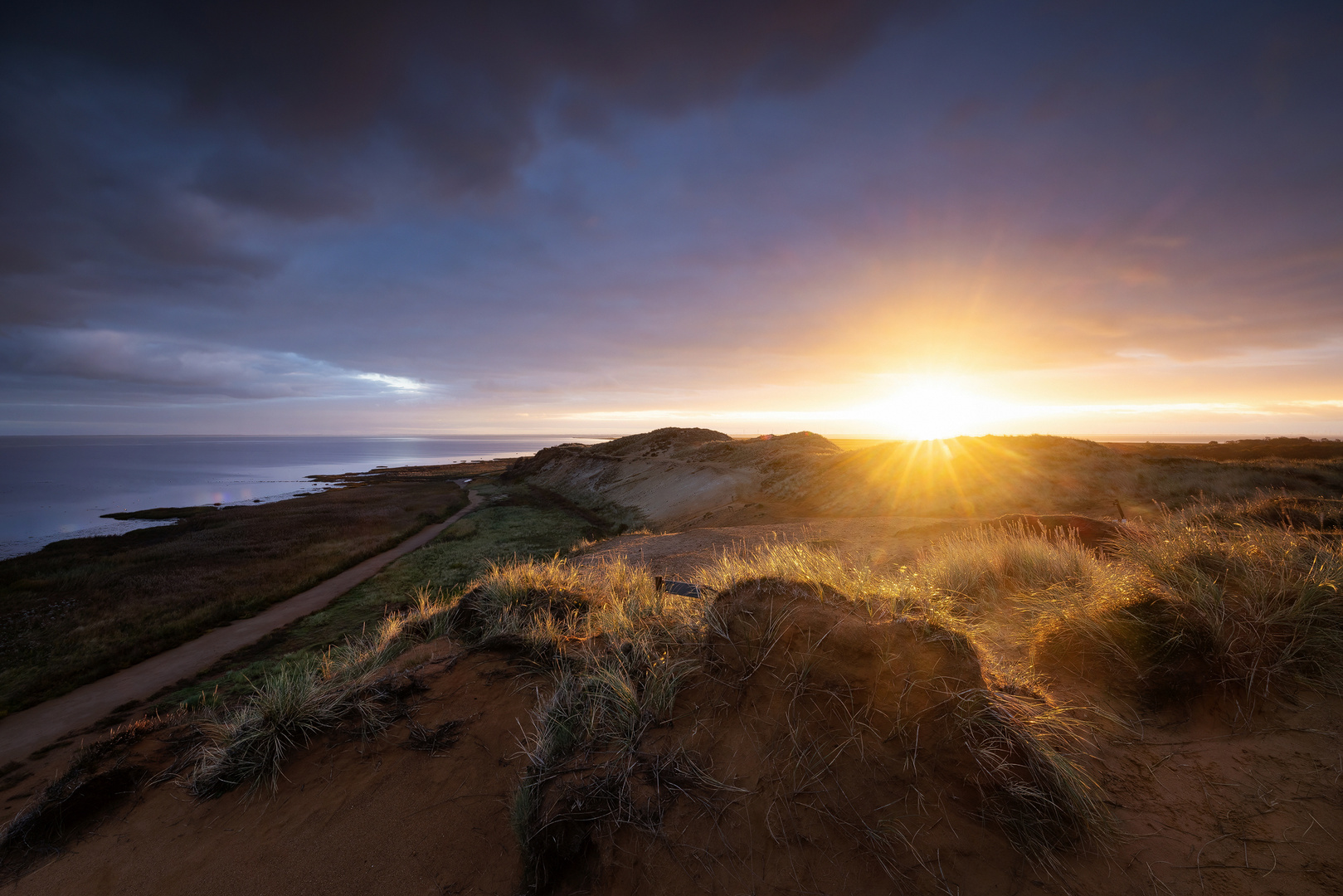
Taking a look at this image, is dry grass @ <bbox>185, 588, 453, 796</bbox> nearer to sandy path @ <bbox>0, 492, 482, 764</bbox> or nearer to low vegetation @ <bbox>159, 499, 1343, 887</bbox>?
low vegetation @ <bbox>159, 499, 1343, 887</bbox>

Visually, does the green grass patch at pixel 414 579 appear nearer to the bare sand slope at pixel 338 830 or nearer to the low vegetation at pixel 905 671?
the bare sand slope at pixel 338 830

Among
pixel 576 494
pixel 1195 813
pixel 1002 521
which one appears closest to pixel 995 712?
pixel 1195 813

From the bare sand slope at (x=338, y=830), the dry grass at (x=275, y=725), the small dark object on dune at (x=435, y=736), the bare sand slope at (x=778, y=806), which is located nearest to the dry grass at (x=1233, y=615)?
the bare sand slope at (x=778, y=806)

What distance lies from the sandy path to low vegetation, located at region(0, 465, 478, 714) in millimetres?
607

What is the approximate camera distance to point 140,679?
14.2m

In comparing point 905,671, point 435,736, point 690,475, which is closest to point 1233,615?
point 905,671

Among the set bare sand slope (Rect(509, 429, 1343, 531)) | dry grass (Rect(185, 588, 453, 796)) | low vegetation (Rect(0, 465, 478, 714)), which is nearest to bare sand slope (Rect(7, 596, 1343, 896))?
dry grass (Rect(185, 588, 453, 796))

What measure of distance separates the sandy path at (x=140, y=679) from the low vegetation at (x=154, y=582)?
0.61 m

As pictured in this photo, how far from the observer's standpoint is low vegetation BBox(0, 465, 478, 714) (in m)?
15.7

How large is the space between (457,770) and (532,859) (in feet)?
5.01

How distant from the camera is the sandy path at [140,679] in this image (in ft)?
37.3

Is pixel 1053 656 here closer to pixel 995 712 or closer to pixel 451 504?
pixel 995 712

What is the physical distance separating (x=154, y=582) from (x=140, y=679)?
13.3 meters

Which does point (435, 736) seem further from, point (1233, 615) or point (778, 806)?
point (1233, 615)
